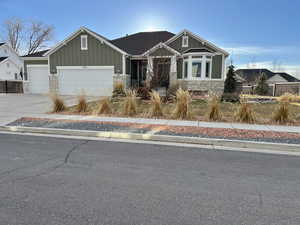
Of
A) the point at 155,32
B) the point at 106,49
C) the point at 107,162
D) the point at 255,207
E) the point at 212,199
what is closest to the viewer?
the point at 255,207

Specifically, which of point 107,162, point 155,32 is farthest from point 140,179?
point 155,32

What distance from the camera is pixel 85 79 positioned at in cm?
1830

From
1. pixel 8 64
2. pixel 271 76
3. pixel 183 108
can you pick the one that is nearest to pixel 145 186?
pixel 183 108

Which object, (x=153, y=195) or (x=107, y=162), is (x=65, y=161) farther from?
(x=153, y=195)

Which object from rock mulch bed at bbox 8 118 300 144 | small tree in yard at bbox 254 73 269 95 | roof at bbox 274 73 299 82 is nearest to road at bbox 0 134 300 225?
rock mulch bed at bbox 8 118 300 144

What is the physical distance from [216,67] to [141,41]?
819 cm

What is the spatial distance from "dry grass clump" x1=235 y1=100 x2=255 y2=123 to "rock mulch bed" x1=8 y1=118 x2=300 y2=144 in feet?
4.63

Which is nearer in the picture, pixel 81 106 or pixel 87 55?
pixel 81 106

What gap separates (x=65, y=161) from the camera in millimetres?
4352

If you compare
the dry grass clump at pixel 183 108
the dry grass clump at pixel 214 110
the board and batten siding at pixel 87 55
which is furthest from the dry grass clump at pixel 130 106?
the board and batten siding at pixel 87 55

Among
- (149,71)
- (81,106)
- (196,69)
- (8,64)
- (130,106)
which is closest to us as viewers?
(130,106)

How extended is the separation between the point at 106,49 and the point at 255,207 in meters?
17.0

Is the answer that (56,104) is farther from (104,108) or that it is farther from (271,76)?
(271,76)

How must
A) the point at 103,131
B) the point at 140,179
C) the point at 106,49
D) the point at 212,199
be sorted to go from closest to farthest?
the point at 212,199 → the point at 140,179 → the point at 103,131 → the point at 106,49
